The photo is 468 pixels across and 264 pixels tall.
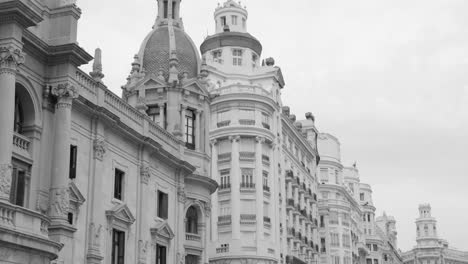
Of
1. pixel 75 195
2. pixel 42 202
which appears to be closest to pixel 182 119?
pixel 75 195

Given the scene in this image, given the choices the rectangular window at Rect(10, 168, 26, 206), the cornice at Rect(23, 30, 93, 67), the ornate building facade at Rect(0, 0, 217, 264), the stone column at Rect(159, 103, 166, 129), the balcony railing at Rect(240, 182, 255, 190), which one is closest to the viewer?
the ornate building facade at Rect(0, 0, 217, 264)

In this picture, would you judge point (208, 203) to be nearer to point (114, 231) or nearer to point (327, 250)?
point (114, 231)

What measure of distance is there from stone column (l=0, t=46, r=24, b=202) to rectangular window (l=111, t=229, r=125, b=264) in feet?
43.2

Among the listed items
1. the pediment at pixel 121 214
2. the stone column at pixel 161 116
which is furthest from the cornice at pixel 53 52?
the stone column at pixel 161 116

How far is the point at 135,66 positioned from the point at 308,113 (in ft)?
167

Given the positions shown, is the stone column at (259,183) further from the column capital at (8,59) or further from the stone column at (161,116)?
the column capital at (8,59)

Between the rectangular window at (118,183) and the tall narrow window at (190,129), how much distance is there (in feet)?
33.8

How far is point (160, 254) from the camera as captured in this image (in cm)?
4878

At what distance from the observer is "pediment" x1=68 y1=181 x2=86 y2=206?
127 feet

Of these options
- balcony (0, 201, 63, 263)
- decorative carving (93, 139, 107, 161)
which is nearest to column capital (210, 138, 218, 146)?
decorative carving (93, 139, 107, 161)

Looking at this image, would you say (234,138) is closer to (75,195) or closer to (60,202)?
(75,195)

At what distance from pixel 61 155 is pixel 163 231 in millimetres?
14506

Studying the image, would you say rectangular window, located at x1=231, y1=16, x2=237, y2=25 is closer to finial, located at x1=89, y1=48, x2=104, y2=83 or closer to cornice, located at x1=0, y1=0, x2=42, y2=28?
finial, located at x1=89, y1=48, x2=104, y2=83

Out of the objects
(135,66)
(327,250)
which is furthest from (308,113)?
(135,66)
